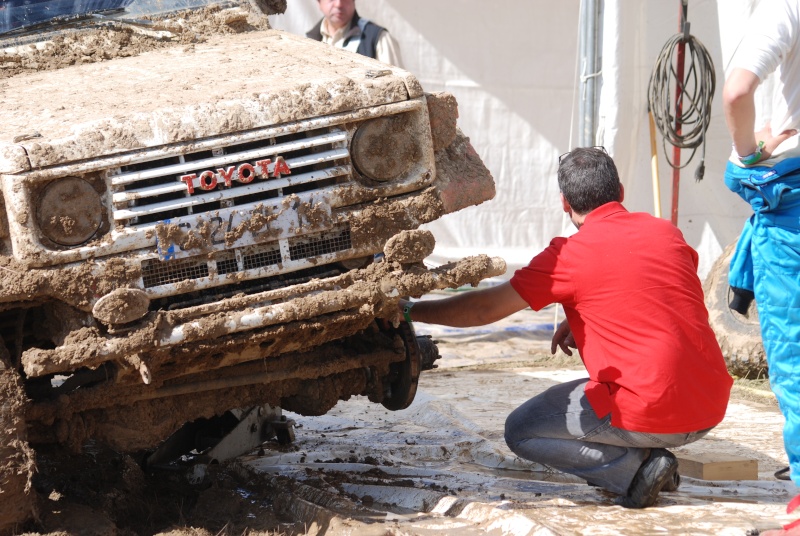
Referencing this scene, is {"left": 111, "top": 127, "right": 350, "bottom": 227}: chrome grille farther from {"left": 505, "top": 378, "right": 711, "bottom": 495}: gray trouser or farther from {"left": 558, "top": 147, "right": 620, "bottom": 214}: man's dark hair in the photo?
{"left": 505, "top": 378, "right": 711, "bottom": 495}: gray trouser

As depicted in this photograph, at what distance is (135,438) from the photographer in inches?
144

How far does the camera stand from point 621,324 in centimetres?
357

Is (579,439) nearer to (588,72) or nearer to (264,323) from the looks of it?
(264,323)

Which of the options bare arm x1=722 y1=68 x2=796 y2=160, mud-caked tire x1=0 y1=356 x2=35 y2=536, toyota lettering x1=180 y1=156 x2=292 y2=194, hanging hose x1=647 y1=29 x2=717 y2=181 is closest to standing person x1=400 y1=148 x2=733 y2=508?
bare arm x1=722 y1=68 x2=796 y2=160

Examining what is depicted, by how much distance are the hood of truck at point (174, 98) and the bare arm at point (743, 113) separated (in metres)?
1.15

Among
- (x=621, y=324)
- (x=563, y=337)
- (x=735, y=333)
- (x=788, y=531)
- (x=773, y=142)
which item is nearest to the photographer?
(x=788, y=531)

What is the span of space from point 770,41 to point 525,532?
200cm

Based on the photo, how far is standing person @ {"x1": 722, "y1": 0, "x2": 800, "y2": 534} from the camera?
3650 millimetres

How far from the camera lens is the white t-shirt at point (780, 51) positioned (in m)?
3.65

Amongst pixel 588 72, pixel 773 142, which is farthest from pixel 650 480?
pixel 588 72

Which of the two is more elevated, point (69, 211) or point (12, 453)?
point (69, 211)

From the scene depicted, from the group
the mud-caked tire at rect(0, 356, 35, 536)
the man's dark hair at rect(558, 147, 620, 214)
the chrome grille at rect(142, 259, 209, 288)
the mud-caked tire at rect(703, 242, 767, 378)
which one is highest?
the man's dark hair at rect(558, 147, 620, 214)

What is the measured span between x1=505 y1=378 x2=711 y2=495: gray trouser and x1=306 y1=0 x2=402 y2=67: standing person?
3.00 m

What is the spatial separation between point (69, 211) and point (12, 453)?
2.60ft
